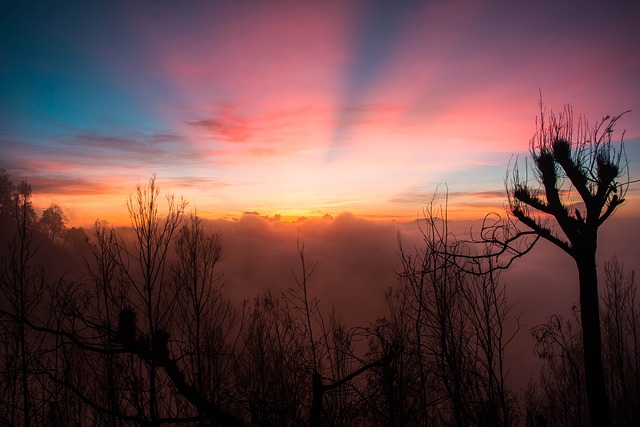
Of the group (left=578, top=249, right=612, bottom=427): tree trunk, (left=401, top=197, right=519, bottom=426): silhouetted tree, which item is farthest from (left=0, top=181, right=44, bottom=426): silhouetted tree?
(left=578, top=249, right=612, bottom=427): tree trunk

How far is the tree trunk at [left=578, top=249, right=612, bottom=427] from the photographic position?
6.70 m

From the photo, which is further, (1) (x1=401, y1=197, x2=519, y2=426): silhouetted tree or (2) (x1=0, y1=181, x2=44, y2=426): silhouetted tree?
(2) (x1=0, y1=181, x2=44, y2=426): silhouetted tree

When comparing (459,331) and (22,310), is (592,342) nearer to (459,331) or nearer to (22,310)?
(459,331)

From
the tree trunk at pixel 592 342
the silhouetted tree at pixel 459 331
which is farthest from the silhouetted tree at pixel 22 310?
the tree trunk at pixel 592 342

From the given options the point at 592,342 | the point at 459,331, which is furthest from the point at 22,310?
the point at 592,342

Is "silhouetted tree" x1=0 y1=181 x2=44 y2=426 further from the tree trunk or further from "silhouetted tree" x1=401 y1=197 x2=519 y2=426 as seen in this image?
the tree trunk

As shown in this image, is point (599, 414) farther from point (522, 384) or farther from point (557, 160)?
point (522, 384)

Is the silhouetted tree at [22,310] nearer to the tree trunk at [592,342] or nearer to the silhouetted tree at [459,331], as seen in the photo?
the silhouetted tree at [459,331]

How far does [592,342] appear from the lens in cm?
702

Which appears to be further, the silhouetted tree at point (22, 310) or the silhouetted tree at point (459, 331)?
the silhouetted tree at point (22, 310)

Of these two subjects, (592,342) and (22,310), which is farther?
(22,310)

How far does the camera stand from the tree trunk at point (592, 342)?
6703mm

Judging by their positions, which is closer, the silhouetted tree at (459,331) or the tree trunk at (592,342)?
the silhouetted tree at (459,331)

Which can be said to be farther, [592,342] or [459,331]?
[459,331]
